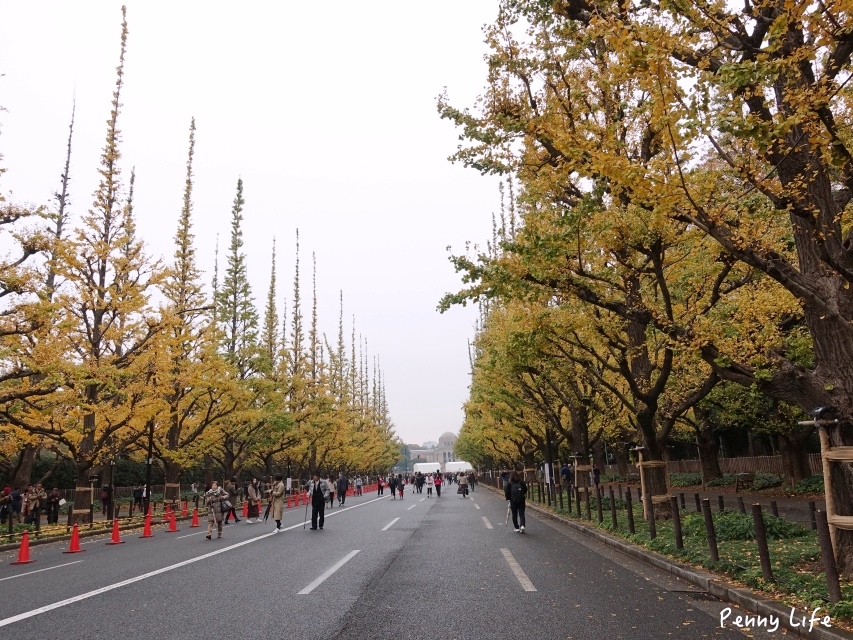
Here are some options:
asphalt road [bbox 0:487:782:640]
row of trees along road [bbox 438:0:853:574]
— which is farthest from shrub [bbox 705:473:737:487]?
asphalt road [bbox 0:487:782:640]

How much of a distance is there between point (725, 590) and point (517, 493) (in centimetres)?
798

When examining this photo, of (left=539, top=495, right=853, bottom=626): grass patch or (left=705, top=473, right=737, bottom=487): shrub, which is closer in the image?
(left=539, top=495, right=853, bottom=626): grass patch

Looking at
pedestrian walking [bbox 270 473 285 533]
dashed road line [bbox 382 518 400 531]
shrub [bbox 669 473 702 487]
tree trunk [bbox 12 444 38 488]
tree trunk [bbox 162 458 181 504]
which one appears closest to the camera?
pedestrian walking [bbox 270 473 285 533]

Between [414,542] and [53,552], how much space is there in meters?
9.24

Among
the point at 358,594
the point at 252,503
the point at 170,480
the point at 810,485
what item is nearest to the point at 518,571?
the point at 358,594

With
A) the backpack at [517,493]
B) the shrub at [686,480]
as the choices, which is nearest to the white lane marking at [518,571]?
Answer: the backpack at [517,493]

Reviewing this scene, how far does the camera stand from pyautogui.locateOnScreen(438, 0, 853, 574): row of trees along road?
626 cm

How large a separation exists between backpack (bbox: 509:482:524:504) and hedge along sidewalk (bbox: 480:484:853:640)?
2759mm

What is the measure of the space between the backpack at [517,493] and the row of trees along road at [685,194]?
320 centimetres

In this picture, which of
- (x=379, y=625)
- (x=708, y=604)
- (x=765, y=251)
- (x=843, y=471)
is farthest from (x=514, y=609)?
(x=765, y=251)

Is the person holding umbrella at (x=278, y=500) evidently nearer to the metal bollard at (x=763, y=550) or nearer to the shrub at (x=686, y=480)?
the metal bollard at (x=763, y=550)

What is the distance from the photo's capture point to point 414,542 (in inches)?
541

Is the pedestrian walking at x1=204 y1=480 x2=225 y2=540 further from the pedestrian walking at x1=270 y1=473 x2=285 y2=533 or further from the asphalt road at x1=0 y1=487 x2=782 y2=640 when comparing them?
the asphalt road at x1=0 y1=487 x2=782 y2=640

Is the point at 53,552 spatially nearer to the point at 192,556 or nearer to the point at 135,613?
the point at 192,556
